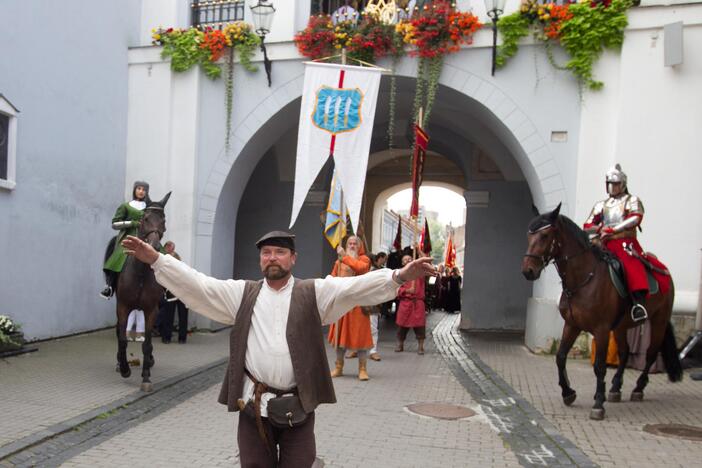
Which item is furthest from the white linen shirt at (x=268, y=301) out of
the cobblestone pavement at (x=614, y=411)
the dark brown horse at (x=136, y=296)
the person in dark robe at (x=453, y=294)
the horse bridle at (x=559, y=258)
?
the person in dark robe at (x=453, y=294)

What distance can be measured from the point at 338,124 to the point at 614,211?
4278 mm

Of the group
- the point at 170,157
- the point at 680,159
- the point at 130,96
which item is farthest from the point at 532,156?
the point at 130,96

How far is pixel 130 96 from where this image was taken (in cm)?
1302

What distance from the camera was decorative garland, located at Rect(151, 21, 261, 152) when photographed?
1238cm

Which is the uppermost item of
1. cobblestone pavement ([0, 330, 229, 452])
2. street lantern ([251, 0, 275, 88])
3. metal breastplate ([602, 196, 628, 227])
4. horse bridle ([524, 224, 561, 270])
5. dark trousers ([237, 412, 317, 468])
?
street lantern ([251, 0, 275, 88])

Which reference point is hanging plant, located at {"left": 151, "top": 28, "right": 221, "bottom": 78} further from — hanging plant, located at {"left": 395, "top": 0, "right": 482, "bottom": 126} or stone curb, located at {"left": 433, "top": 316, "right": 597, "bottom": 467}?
stone curb, located at {"left": 433, "top": 316, "right": 597, "bottom": 467}

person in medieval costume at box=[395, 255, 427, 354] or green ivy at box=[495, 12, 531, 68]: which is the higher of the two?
green ivy at box=[495, 12, 531, 68]

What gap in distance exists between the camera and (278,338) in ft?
10.5

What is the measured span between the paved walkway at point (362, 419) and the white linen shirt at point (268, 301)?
215cm

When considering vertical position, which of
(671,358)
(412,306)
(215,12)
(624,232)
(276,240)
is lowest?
(671,358)

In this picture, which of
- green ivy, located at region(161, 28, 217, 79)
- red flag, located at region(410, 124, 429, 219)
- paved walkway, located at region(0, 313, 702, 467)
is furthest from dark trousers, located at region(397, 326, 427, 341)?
green ivy, located at region(161, 28, 217, 79)

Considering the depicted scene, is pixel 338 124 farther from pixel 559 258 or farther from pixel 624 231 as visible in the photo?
pixel 624 231

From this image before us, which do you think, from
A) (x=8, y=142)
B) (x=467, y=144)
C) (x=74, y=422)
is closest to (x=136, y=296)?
(x=74, y=422)

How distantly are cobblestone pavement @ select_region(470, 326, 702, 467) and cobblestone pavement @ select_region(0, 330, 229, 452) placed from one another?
14.9 ft
